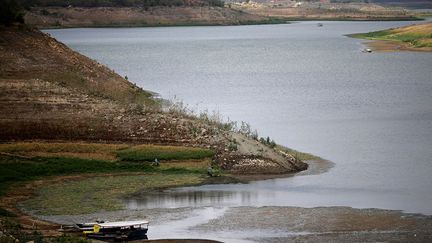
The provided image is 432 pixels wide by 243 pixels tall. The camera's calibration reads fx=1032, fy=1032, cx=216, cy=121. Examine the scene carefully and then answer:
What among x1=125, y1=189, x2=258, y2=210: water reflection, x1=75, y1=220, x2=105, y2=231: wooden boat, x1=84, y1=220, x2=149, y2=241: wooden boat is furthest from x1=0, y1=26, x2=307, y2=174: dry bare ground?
x1=75, y1=220, x2=105, y2=231: wooden boat

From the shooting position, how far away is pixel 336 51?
116312 millimetres

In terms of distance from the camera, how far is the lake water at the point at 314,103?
36344mm

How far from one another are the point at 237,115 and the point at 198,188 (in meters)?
20.0

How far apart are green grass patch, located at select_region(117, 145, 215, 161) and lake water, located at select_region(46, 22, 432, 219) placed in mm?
3500

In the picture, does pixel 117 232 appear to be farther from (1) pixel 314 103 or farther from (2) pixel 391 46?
(2) pixel 391 46

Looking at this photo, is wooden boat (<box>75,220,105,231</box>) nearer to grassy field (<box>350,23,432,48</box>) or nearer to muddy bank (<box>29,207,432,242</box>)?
muddy bank (<box>29,207,432,242</box>)

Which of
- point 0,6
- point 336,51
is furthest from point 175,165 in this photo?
point 336,51

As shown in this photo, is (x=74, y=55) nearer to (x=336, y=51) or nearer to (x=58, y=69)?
(x=58, y=69)

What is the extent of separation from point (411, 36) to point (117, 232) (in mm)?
95046

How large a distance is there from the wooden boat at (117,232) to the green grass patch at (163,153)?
11.4 m

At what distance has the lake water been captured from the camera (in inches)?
1431

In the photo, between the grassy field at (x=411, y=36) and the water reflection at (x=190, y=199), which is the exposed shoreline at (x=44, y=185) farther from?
the grassy field at (x=411, y=36)

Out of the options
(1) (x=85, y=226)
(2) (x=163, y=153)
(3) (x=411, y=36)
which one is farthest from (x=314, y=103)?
(3) (x=411, y=36)

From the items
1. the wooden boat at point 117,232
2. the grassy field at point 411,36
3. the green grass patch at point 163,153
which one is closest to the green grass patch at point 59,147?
the green grass patch at point 163,153
